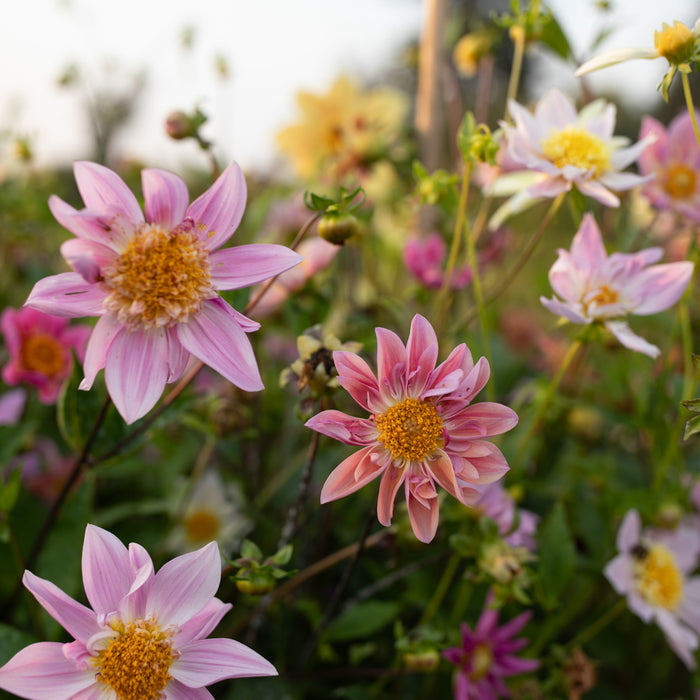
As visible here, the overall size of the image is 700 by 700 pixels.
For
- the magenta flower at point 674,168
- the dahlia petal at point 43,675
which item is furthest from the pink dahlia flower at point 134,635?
the magenta flower at point 674,168

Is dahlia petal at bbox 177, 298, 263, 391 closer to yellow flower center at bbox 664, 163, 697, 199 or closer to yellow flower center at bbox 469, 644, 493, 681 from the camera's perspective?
yellow flower center at bbox 469, 644, 493, 681

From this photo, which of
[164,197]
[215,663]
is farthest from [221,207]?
[215,663]

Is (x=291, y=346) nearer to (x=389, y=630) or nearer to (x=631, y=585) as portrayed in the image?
(x=389, y=630)

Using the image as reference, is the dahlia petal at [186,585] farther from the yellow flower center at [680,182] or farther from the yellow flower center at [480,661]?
the yellow flower center at [680,182]

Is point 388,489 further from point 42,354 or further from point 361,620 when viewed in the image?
point 42,354

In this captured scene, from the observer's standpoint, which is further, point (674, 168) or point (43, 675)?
point (674, 168)

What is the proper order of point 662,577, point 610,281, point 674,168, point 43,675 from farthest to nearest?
point 674,168
point 662,577
point 610,281
point 43,675
